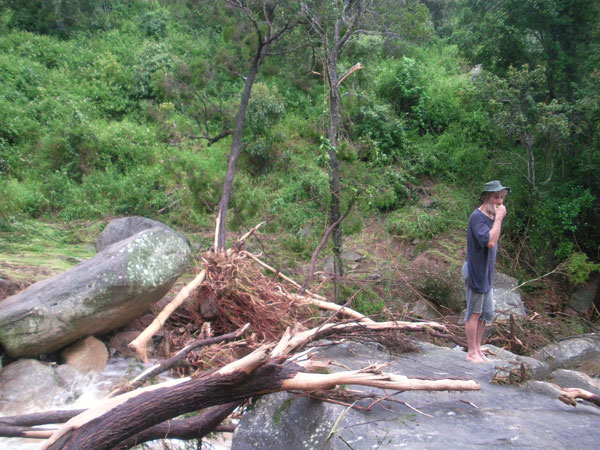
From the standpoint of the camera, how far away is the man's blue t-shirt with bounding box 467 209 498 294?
427cm

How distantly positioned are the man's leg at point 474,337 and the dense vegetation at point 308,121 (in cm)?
366

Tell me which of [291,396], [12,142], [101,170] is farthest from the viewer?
[12,142]

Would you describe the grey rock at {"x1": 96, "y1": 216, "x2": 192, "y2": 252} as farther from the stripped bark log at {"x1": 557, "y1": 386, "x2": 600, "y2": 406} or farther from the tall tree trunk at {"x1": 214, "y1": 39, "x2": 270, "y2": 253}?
the stripped bark log at {"x1": 557, "y1": 386, "x2": 600, "y2": 406}

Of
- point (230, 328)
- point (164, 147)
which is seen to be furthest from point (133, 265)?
point (164, 147)

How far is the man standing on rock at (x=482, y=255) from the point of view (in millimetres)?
4234

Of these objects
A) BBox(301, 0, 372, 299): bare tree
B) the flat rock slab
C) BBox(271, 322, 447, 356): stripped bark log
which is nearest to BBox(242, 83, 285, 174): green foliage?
BBox(301, 0, 372, 299): bare tree

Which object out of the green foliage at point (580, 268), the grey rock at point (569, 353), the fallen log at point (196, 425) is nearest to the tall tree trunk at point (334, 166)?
the grey rock at point (569, 353)

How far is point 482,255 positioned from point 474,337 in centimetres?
73

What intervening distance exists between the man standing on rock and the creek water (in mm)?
2420

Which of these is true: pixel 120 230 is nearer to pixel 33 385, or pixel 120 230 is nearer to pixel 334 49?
pixel 33 385

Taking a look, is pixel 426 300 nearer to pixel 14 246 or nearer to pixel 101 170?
pixel 14 246

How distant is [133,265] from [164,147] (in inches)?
368

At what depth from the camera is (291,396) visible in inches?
136

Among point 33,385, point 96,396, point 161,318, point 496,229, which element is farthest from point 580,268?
point 33,385
